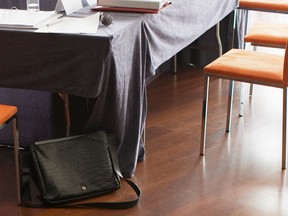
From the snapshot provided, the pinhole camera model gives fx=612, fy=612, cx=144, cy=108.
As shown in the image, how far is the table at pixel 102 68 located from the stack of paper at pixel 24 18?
5 cm

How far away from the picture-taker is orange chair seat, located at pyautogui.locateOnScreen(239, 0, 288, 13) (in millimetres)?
3896

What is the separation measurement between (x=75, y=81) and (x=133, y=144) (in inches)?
17.5

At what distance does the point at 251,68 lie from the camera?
113 inches

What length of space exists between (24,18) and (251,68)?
107cm

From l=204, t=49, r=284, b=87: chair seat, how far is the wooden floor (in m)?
0.42

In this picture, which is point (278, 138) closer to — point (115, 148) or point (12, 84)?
point (115, 148)

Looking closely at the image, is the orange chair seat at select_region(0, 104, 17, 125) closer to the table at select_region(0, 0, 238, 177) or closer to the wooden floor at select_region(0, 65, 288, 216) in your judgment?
the table at select_region(0, 0, 238, 177)

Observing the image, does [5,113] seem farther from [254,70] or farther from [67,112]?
[254,70]

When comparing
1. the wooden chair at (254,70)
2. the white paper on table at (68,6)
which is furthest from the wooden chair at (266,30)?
the white paper on table at (68,6)

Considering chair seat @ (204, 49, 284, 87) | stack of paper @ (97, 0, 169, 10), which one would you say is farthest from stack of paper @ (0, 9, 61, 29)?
chair seat @ (204, 49, 284, 87)

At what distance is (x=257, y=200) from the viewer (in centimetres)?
259

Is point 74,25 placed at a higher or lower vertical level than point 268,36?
higher

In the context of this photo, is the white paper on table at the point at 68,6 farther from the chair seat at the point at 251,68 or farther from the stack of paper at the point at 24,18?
the chair seat at the point at 251,68

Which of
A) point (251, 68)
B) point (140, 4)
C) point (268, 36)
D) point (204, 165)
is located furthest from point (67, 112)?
point (268, 36)
